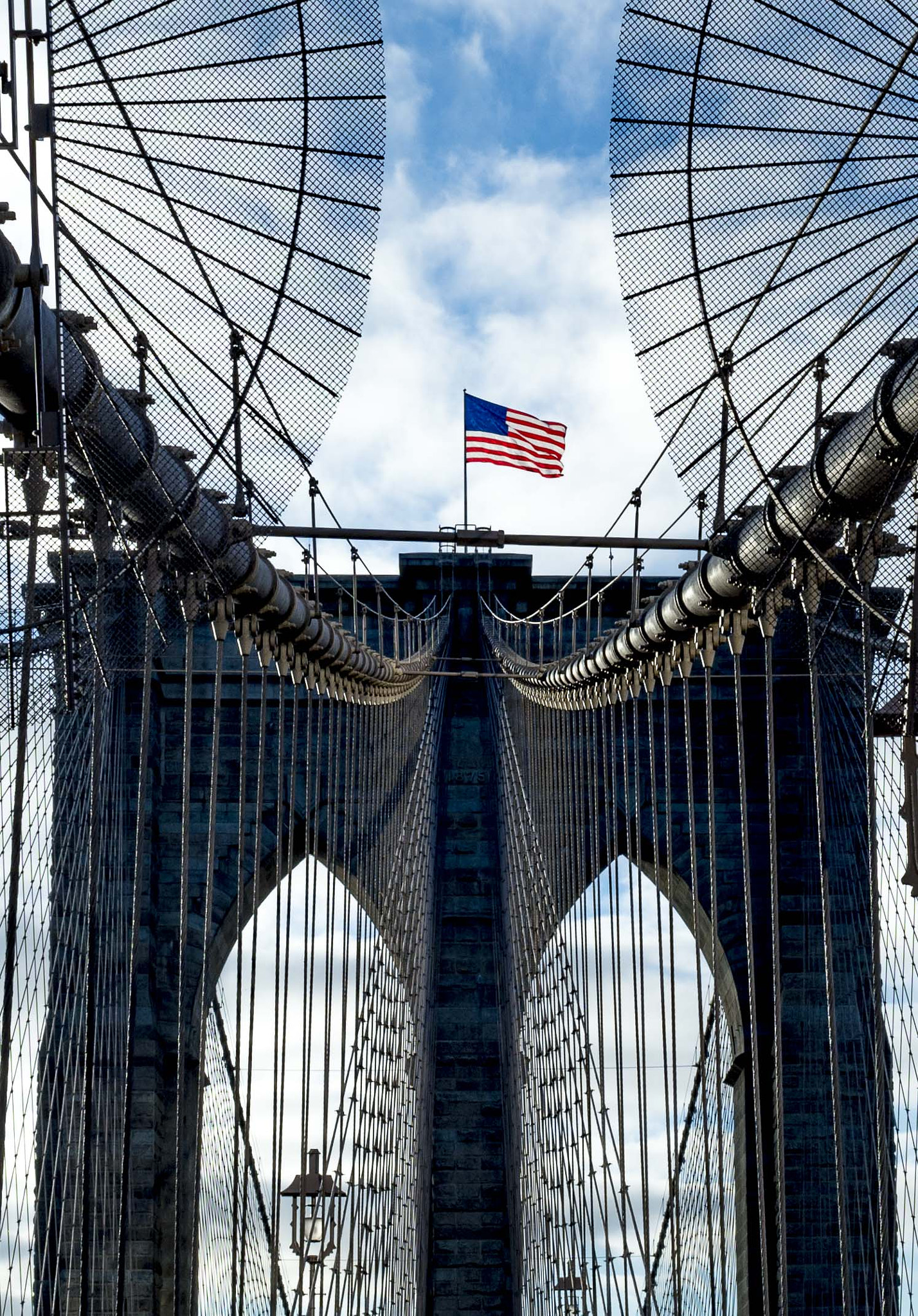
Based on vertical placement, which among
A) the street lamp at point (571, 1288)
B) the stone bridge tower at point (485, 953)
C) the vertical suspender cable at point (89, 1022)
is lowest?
the street lamp at point (571, 1288)

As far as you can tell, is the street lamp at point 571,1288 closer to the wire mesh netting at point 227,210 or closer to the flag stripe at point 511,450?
the wire mesh netting at point 227,210

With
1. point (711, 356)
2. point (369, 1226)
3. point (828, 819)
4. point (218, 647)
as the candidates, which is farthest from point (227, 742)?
point (711, 356)

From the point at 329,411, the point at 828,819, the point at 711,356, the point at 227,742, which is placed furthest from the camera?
the point at 227,742

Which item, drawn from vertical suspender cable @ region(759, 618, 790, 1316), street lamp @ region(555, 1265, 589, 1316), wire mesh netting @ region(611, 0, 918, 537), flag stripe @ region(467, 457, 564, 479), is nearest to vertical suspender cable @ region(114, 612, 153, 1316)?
vertical suspender cable @ region(759, 618, 790, 1316)

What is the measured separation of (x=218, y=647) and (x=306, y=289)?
157cm

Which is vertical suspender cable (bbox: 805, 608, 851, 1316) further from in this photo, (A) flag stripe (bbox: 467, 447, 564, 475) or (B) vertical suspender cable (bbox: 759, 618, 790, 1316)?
(A) flag stripe (bbox: 467, 447, 564, 475)

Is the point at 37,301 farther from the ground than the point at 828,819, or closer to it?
closer to it

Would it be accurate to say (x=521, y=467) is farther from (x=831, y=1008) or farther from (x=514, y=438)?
(x=831, y=1008)

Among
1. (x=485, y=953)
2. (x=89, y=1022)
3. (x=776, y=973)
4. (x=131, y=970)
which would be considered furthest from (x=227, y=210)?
(x=485, y=953)

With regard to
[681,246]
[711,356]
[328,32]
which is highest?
[328,32]

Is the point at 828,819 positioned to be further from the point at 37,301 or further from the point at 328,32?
the point at 37,301

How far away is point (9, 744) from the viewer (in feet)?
21.8

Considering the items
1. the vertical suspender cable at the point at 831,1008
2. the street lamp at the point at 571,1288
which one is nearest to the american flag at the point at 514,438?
the street lamp at the point at 571,1288

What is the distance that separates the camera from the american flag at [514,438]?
22.8 meters
